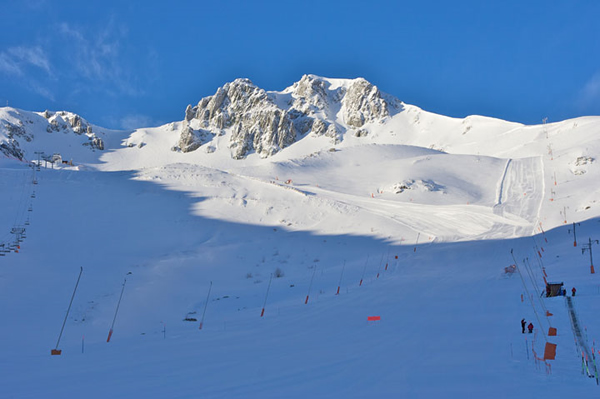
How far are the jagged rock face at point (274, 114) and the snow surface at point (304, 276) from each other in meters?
62.3

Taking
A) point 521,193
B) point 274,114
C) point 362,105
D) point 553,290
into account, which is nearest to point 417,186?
point 521,193

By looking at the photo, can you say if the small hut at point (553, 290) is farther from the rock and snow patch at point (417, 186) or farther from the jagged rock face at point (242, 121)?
the jagged rock face at point (242, 121)

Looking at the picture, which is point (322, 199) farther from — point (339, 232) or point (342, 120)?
point (342, 120)

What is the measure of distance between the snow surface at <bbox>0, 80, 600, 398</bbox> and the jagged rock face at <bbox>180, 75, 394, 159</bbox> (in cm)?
6233

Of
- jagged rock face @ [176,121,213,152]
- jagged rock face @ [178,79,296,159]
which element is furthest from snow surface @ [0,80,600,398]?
jagged rock face @ [176,121,213,152]

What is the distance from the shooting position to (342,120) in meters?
164

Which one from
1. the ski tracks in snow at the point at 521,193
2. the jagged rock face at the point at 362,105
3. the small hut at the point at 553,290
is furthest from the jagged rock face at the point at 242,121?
the small hut at the point at 553,290

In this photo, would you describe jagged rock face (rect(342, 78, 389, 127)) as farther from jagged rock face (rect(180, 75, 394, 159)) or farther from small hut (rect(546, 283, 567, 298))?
small hut (rect(546, 283, 567, 298))

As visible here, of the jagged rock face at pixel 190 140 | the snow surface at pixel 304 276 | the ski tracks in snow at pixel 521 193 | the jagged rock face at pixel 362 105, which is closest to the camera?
the snow surface at pixel 304 276

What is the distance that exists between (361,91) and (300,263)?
141635mm

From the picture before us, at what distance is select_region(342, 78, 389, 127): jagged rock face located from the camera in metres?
162

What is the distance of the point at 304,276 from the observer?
3453 centimetres

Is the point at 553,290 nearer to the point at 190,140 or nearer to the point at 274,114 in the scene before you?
the point at 274,114

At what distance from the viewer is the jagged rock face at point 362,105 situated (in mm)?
162000
